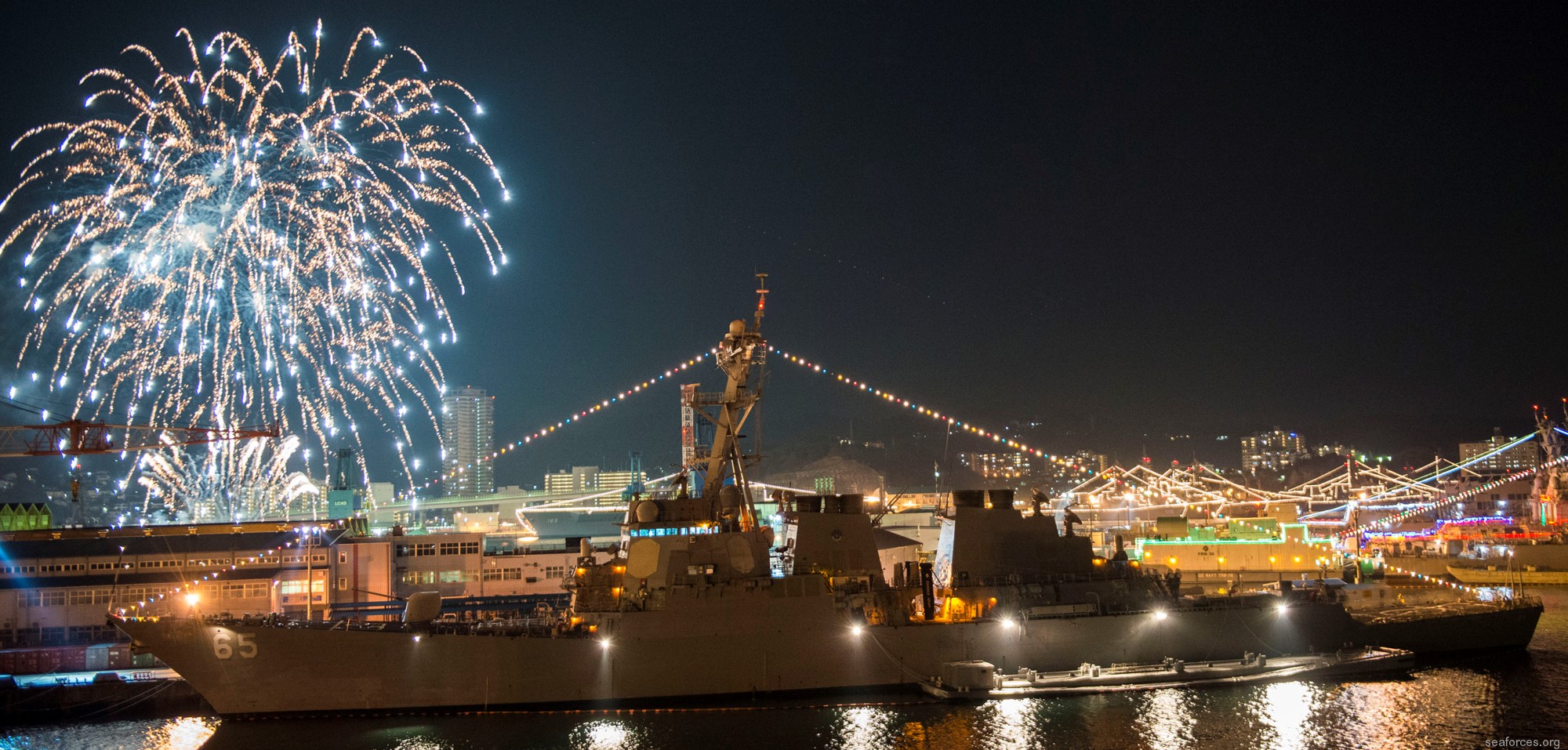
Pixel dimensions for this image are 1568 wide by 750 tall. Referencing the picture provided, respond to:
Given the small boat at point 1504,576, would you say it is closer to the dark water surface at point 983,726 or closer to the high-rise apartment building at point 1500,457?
the dark water surface at point 983,726

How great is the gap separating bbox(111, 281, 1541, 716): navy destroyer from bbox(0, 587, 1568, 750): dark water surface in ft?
2.13

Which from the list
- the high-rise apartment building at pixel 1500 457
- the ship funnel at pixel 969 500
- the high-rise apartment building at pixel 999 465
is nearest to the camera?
the ship funnel at pixel 969 500

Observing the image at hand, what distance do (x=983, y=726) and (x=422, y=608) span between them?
405 inches

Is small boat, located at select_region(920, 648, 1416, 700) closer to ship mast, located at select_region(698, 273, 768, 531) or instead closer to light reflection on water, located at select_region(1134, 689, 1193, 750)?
light reflection on water, located at select_region(1134, 689, 1193, 750)

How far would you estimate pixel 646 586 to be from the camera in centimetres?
1836

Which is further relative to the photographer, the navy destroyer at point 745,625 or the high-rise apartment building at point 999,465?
the high-rise apartment building at point 999,465

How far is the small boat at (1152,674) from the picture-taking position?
1816cm

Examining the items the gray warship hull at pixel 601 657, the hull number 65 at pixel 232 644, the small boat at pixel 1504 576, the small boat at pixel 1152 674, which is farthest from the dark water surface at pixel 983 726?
the small boat at pixel 1504 576

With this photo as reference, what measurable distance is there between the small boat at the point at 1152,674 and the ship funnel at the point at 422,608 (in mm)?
9318

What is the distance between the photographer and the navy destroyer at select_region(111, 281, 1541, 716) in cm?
1744

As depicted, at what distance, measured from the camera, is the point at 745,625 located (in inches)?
714

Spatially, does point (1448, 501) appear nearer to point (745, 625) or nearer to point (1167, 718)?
point (1167, 718)

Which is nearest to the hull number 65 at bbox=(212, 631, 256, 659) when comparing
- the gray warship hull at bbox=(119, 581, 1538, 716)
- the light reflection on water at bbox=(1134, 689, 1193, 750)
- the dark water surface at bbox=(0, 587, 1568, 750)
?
the gray warship hull at bbox=(119, 581, 1538, 716)

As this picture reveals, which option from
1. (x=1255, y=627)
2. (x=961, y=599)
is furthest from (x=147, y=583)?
(x=1255, y=627)
